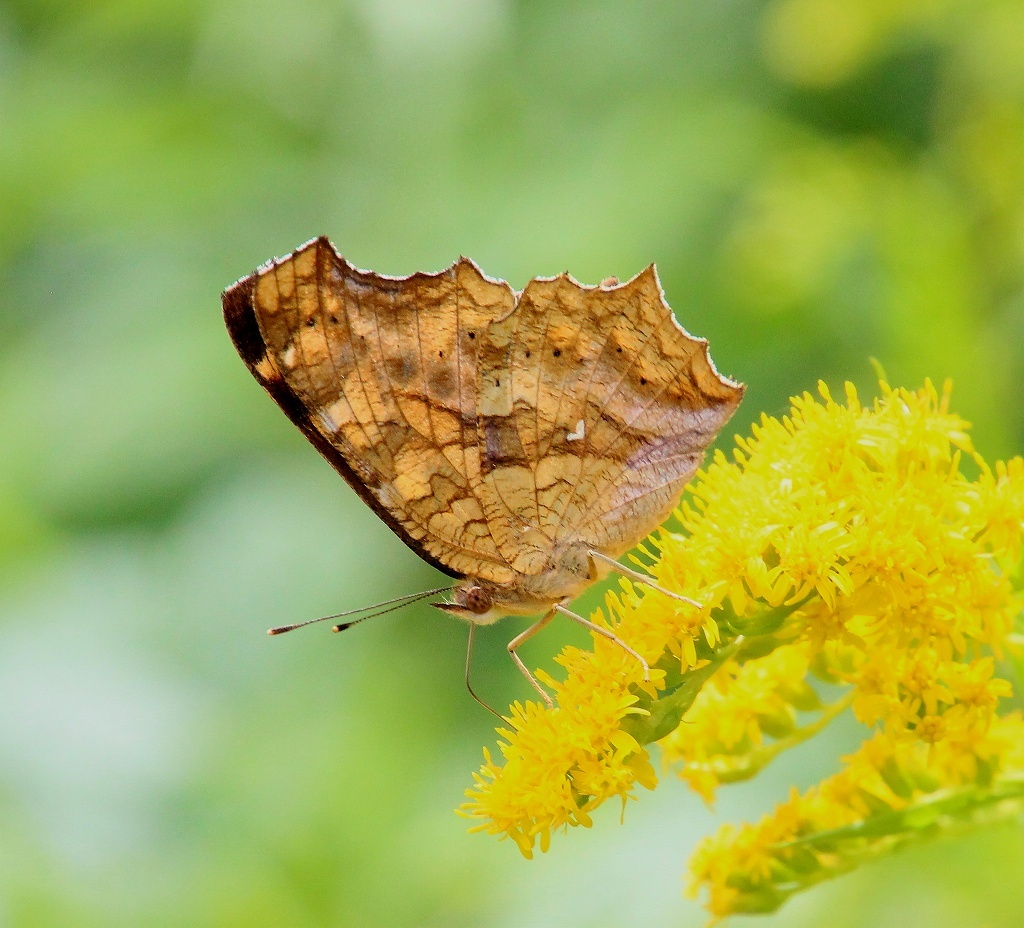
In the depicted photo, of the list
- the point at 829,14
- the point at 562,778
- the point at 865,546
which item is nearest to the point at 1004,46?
the point at 829,14

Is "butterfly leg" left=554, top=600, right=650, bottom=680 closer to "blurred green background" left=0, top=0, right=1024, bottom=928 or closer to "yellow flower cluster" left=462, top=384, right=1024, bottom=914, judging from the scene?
"yellow flower cluster" left=462, top=384, right=1024, bottom=914

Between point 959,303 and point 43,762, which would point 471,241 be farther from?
point 43,762

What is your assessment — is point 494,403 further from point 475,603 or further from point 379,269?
point 379,269

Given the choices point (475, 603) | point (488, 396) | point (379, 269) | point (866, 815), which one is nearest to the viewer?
point (866, 815)

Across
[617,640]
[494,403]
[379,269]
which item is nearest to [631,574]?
[617,640]

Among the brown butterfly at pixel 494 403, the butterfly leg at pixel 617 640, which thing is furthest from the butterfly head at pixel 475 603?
the butterfly leg at pixel 617 640

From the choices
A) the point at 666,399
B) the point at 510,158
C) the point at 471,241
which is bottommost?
the point at 666,399
